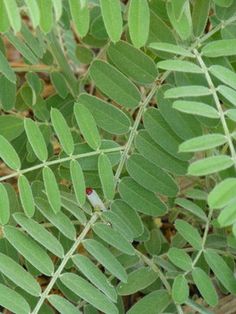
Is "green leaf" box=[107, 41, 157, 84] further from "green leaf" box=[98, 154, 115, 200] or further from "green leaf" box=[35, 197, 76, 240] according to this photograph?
"green leaf" box=[35, 197, 76, 240]

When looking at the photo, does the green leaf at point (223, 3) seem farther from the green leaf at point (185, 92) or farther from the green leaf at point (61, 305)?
the green leaf at point (61, 305)

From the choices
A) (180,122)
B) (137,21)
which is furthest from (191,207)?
(137,21)

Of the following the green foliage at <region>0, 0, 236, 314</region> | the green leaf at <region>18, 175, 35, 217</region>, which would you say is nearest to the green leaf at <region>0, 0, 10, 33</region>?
the green foliage at <region>0, 0, 236, 314</region>

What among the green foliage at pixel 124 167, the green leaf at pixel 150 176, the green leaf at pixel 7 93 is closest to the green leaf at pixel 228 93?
the green foliage at pixel 124 167

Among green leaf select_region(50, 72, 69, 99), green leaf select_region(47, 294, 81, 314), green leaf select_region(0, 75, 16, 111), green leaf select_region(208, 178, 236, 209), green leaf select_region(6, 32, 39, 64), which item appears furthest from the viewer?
green leaf select_region(50, 72, 69, 99)

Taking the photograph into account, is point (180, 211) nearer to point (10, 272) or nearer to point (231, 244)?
point (231, 244)

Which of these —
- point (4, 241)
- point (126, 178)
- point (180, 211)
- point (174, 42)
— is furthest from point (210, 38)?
point (4, 241)
